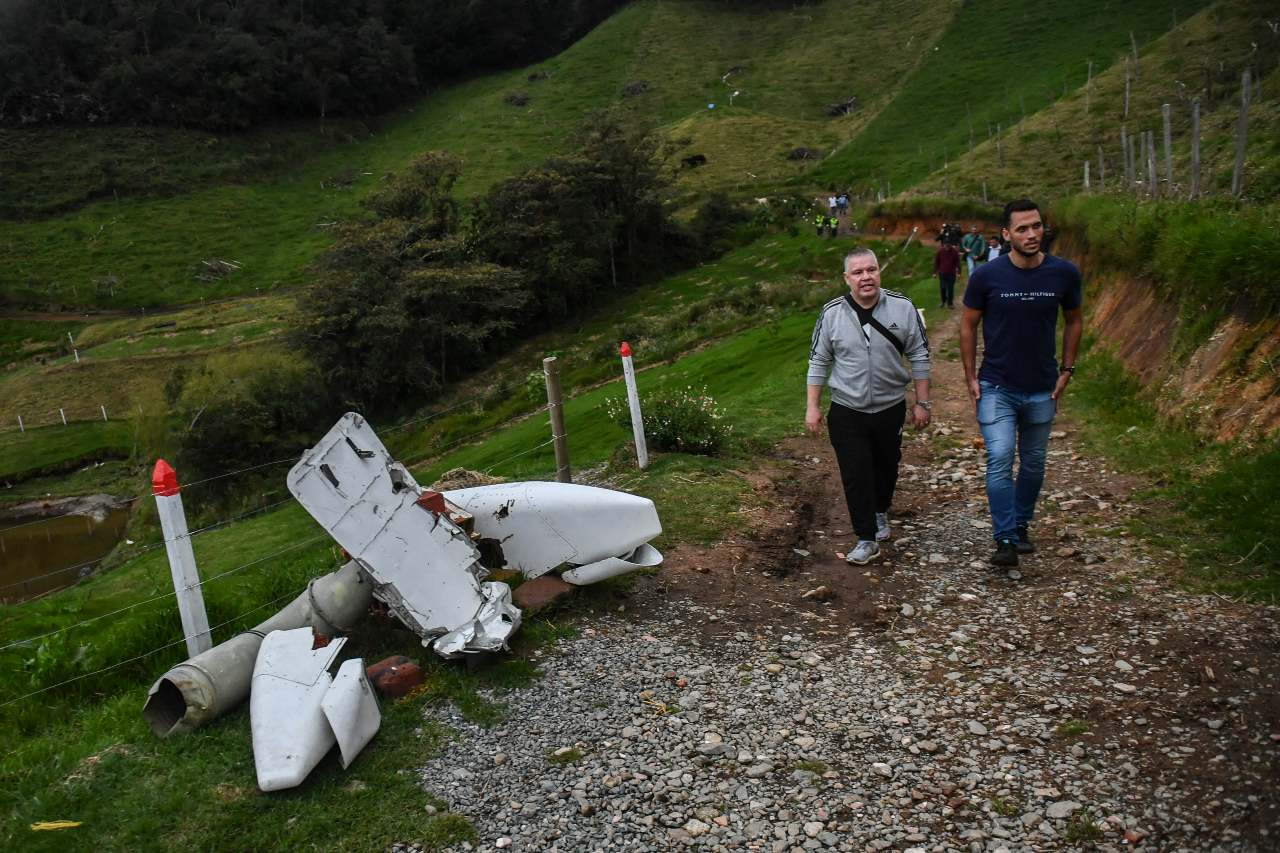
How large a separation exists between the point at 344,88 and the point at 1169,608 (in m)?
144

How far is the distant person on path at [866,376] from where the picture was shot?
7164 millimetres

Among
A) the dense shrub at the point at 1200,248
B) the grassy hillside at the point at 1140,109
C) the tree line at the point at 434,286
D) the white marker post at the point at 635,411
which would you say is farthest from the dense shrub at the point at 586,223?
the white marker post at the point at 635,411

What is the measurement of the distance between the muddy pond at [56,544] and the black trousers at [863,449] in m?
37.0

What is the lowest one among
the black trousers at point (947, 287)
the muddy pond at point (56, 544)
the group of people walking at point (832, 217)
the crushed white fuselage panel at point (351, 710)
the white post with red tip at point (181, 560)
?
the muddy pond at point (56, 544)

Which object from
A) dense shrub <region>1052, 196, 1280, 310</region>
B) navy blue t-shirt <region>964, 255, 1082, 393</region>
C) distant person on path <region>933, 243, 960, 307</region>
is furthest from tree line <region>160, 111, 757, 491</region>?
navy blue t-shirt <region>964, 255, 1082, 393</region>

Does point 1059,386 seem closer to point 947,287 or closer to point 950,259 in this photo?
point 950,259

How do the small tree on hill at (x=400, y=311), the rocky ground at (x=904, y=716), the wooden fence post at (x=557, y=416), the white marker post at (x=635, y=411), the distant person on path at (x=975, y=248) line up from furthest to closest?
the small tree on hill at (x=400, y=311)
the distant person on path at (x=975, y=248)
the white marker post at (x=635, y=411)
the wooden fence post at (x=557, y=416)
the rocky ground at (x=904, y=716)

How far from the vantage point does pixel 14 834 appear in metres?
4.61

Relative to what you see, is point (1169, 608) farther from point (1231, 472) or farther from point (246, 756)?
point (246, 756)

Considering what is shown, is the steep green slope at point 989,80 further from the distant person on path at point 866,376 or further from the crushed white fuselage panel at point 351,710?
the crushed white fuselage panel at point 351,710

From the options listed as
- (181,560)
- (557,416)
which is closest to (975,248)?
(557,416)

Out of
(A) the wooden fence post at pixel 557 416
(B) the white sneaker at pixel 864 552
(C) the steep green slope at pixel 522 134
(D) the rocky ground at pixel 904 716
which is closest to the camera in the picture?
(D) the rocky ground at pixel 904 716

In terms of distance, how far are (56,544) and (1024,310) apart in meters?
46.2

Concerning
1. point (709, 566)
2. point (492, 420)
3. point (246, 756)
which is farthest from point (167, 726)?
point (492, 420)
